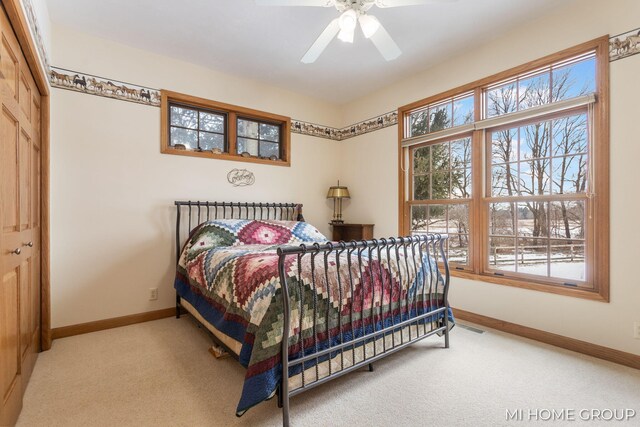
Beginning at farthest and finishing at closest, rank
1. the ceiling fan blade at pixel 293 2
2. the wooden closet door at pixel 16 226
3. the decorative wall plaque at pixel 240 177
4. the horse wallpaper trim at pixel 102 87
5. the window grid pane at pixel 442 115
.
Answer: the decorative wall plaque at pixel 240 177 < the window grid pane at pixel 442 115 < the horse wallpaper trim at pixel 102 87 < the ceiling fan blade at pixel 293 2 < the wooden closet door at pixel 16 226

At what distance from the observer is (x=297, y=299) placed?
1582 millimetres

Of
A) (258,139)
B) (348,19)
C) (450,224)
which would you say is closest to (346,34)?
(348,19)

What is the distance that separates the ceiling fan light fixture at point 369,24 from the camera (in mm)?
2002

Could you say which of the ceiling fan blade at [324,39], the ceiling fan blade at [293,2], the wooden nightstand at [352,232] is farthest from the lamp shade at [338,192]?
the ceiling fan blade at [293,2]

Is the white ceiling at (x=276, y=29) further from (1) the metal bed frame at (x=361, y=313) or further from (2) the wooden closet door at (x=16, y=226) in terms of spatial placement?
(1) the metal bed frame at (x=361, y=313)

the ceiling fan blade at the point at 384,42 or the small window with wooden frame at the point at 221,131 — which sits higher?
the ceiling fan blade at the point at 384,42

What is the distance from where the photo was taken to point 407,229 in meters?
3.67

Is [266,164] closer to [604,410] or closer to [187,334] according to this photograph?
[187,334]

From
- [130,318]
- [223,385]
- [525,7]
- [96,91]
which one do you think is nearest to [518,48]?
[525,7]

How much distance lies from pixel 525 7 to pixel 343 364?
3005 mm

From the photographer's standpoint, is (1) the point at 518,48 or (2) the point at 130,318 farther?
(2) the point at 130,318

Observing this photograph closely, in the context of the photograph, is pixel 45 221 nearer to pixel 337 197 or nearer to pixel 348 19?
pixel 348 19

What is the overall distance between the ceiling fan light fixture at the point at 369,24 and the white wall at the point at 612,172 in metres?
1.51

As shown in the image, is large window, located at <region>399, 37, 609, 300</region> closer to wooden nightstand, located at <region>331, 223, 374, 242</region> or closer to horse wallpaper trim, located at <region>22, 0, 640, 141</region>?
horse wallpaper trim, located at <region>22, 0, 640, 141</region>
